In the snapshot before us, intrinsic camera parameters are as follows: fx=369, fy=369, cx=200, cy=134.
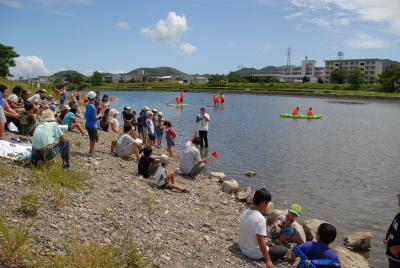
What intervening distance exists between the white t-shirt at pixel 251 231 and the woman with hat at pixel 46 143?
5356 mm

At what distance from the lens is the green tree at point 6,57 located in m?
66.7

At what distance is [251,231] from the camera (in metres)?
7.79

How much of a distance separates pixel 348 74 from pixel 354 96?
37051mm

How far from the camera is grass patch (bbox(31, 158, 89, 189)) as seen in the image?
9.07 meters

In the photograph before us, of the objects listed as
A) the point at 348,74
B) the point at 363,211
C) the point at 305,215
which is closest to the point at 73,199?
the point at 305,215

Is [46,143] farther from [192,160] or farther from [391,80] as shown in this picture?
[391,80]

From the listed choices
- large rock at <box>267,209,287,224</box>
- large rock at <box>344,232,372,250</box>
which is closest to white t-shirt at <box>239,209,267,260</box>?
large rock at <box>267,209,287,224</box>

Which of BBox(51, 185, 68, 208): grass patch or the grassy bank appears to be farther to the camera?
the grassy bank

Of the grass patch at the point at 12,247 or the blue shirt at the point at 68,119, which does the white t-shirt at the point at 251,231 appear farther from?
the blue shirt at the point at 68,119

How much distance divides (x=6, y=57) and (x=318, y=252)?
252ft

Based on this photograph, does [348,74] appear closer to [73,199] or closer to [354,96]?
[354,96]

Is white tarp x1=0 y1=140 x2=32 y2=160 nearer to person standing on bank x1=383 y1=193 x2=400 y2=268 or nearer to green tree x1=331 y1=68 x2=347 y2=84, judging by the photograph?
person standing on bank x1=383 y1=193 x2=400 y2=268

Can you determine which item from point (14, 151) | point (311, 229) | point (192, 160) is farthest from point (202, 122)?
point (14, 151)

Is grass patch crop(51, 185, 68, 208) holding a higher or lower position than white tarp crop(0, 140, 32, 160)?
lower
